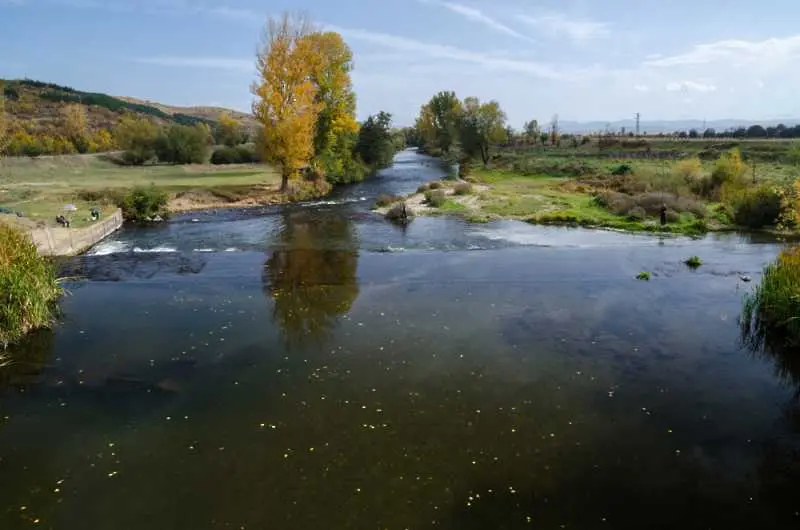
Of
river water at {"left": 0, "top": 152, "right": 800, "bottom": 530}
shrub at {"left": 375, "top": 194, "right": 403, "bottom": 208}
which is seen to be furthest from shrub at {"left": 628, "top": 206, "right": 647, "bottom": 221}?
shrub at {"left": 375, "top": 194, "right": 403, "bottom": 208}

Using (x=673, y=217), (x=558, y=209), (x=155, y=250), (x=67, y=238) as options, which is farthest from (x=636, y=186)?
(x=67, y=238)

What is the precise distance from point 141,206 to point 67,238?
10.6 meters

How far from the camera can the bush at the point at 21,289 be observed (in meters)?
18.0

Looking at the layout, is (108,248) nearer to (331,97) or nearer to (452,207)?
(452,207)

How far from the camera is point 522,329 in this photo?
1898 cm

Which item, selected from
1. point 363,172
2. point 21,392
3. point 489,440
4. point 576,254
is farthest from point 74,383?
point 363,172

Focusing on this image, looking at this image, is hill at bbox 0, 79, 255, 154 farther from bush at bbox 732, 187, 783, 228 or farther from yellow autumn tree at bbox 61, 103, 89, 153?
bush at bbox 732, 187, 783, 228

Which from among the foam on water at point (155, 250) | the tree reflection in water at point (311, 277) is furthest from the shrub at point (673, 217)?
the foam on water at point (155, 250)

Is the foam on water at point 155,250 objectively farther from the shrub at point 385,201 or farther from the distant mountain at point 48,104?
the distant mountain at point 48,104

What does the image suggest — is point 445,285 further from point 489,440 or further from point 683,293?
point 489,440

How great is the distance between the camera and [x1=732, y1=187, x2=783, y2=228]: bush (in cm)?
3647

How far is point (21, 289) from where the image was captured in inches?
723

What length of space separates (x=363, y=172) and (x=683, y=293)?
2111 inches

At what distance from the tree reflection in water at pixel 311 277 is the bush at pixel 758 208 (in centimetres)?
2537
